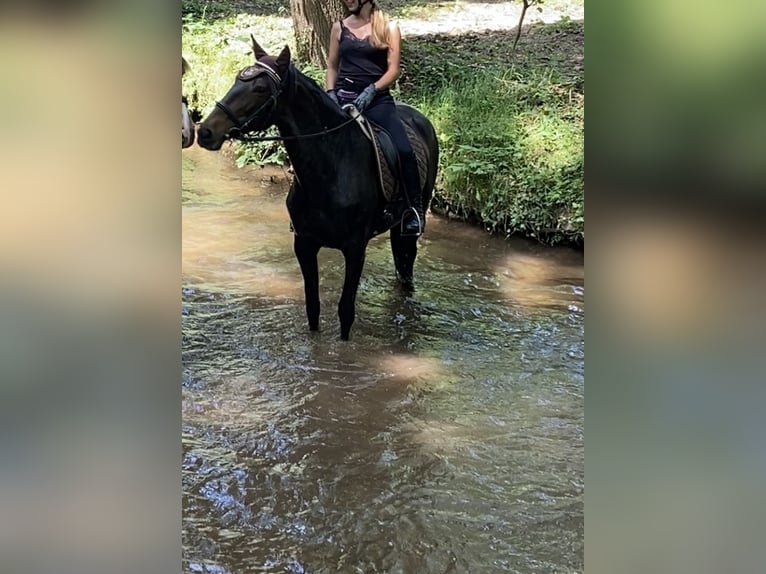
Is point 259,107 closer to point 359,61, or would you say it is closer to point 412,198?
point 359,61

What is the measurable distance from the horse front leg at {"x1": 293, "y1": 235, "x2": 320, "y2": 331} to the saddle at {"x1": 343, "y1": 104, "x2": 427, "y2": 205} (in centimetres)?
69

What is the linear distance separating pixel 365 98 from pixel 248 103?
109 cm

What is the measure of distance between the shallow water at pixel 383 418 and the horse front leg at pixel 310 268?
0.66ft

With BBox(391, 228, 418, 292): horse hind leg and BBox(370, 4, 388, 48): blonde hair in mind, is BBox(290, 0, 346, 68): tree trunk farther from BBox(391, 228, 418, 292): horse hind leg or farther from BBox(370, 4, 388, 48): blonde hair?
BBox(370, 4, 388, 48): blonde hair

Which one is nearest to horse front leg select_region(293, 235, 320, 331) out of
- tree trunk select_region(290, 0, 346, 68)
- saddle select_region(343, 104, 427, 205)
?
saddle select_region(343, 104, 427, 205)

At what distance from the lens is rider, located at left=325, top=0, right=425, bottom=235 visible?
583cm

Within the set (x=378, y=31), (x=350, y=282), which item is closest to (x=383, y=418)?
(x=350, y=282)

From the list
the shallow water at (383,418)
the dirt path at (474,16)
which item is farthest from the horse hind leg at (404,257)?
the dirt path at (474,16)
